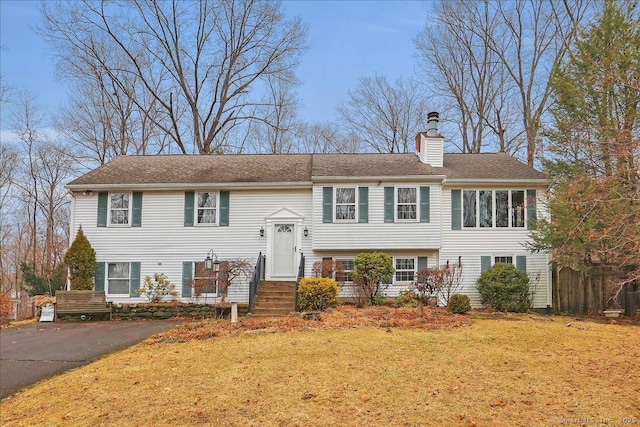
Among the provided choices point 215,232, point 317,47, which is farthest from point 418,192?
point 317,47

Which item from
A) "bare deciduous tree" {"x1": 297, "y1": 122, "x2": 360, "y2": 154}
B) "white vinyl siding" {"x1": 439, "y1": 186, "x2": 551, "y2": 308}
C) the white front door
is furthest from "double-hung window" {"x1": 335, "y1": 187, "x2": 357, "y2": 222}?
"bare deciduous tree" {"x1": 297, "y1": 122, "x2": 360, "y2": 154}

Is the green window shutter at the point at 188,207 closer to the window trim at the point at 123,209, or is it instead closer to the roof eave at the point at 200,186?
the roof eave at the point at 200,186

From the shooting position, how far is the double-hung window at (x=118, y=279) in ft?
56.9

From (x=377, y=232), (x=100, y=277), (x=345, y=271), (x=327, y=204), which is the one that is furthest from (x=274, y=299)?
(x=100, y=277)

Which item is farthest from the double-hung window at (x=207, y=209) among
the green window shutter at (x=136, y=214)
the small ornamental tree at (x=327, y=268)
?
the small ornamental tree at (x=327, y=268)

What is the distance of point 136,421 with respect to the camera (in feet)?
19.0

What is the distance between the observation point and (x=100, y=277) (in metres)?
17.3

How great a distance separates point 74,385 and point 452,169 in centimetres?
1444

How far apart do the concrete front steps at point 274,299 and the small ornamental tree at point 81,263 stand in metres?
6.05

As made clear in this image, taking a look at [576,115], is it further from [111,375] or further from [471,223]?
[111,375]

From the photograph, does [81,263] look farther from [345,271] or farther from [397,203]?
[397,203]

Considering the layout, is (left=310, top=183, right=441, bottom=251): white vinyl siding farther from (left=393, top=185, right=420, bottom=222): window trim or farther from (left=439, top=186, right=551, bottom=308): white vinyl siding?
(left=439, top=186, right=551, bottom=308): white vinyl siding

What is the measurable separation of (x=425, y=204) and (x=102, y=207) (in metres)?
11.5

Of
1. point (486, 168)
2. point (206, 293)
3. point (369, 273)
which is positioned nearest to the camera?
point (369, 273)
